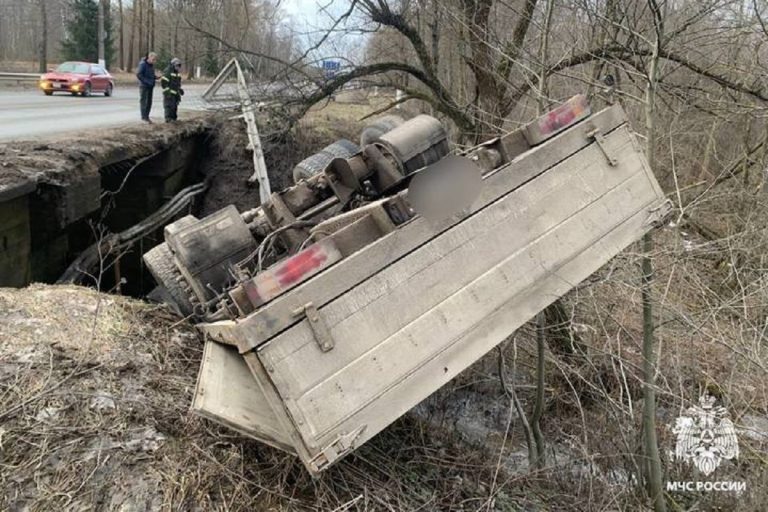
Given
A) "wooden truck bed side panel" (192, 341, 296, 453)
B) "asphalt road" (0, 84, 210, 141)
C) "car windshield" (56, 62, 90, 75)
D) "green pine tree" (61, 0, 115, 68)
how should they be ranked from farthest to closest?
1. "green pine tree" (61, 0, 115, 68)
2. "car windshield" (56, 62, 90, 75)
3. "asphalt road" (0, 84, 210, 141)
4. "wooden truck bed side panel" (192, 341, 296, 453)

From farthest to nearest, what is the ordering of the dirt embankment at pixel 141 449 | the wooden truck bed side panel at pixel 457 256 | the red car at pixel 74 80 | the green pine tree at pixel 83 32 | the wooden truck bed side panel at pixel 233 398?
1. the green pine tree at pixel 83 32
2. the red car at pixel 74 80
3. the wooden truck bed side panel at pixel 233 398
4. the dirt embankment at pixel 141 449
5. the wooden truck bed side panel at pixel 457 256

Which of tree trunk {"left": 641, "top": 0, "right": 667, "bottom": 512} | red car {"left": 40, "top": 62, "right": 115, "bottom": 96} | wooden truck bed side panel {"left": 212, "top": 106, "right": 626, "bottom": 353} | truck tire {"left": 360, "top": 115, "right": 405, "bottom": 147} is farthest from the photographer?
red car {"left": 40, "top": 62, "right": 115, "bottom": 96}

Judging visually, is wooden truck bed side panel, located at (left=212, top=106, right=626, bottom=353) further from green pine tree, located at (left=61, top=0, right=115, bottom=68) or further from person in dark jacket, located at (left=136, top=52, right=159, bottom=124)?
green pine tree, located at (left=61, top=0, right=115, bottom=68)

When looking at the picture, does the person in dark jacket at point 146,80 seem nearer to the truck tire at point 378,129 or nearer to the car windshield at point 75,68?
the truck tire at point 378,129

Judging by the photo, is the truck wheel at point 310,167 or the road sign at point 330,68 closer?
the truck wheel at point 310,167

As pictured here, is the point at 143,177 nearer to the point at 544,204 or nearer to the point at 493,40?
the point at 493,40

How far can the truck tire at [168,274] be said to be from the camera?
4.13m

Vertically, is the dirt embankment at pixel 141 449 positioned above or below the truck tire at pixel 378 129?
below

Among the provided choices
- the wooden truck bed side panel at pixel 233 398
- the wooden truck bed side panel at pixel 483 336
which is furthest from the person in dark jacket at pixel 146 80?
the wooden truck bed side panel at pixel 483 336

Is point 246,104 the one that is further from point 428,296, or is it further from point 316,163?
point 428,296

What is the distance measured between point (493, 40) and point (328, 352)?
19.3ft

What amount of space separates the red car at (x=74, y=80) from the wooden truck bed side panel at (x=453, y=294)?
19582 millimetres

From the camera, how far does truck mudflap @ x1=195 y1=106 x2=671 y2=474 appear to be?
2.52 meters

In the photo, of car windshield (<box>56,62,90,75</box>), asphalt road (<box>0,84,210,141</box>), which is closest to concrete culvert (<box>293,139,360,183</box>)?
asphalt road (<box>0,84,210,141</box>)
